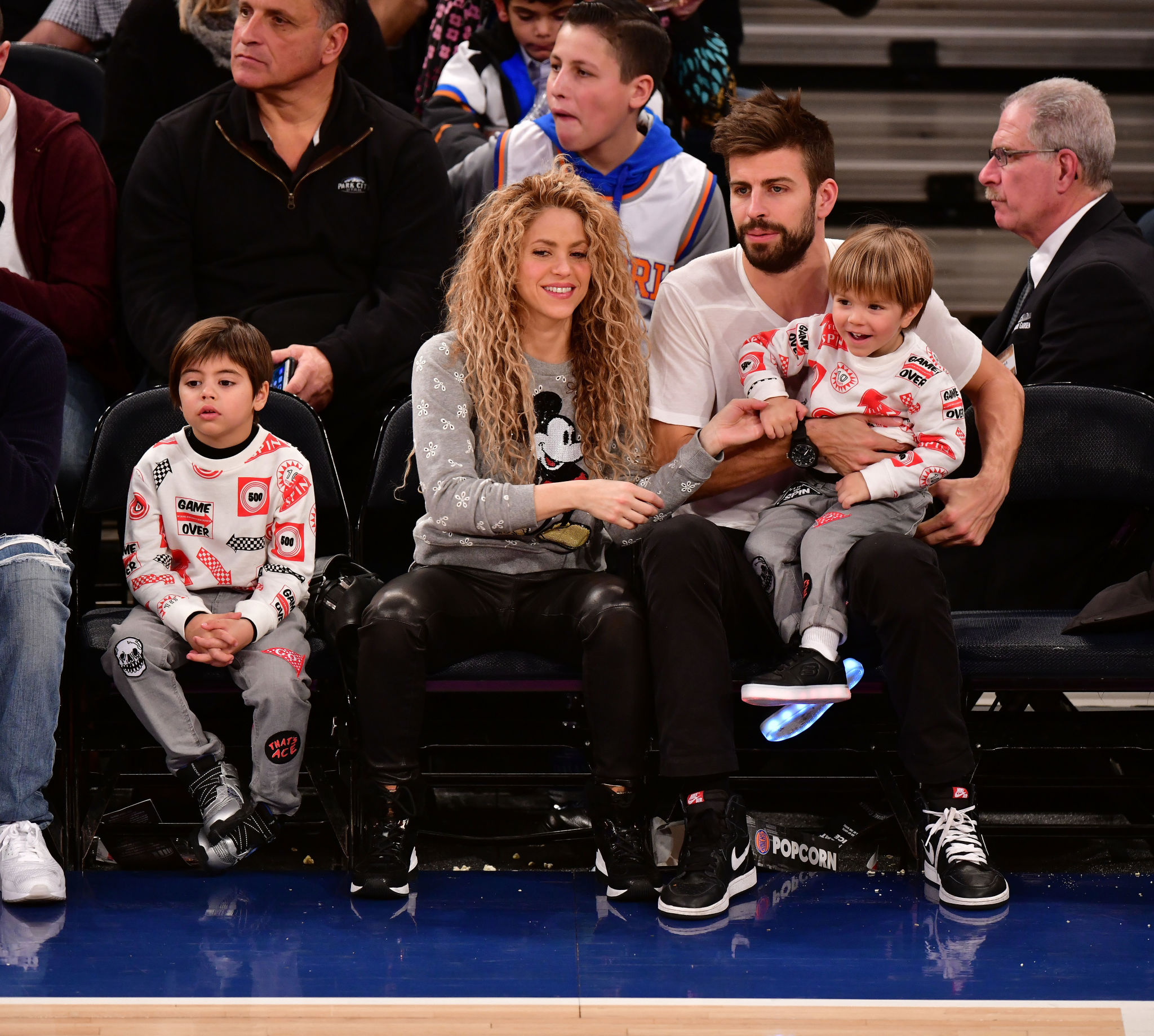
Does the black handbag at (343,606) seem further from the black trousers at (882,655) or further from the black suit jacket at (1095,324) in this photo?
the black suit jacket at (1095,324)

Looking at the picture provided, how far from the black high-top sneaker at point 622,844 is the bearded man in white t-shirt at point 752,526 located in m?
0.09

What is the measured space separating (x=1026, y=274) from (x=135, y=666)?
2.54 m

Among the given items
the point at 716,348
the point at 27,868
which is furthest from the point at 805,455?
the point at 27,868

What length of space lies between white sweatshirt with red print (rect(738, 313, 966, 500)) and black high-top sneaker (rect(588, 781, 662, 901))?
31.0 inches

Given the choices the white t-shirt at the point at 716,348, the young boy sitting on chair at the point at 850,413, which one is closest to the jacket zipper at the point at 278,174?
the white t-shirt at the point at 716,348

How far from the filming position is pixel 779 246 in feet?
9.71

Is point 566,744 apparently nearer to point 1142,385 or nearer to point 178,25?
point 1142,385

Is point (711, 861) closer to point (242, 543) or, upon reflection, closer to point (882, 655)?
point (882, 655)

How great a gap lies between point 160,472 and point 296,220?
93cm

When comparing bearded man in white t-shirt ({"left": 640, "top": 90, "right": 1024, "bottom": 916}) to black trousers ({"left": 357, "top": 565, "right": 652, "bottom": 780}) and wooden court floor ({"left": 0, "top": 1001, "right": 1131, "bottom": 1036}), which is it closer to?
black trousers ({"left": 357, "top": 565, "right": 652, "bottom": 780})

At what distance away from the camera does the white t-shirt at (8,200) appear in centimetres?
341

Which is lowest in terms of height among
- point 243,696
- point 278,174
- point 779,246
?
point 243,696

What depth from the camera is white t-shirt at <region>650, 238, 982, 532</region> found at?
9.80 feet

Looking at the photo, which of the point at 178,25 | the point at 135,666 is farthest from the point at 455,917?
the point at 178,25
